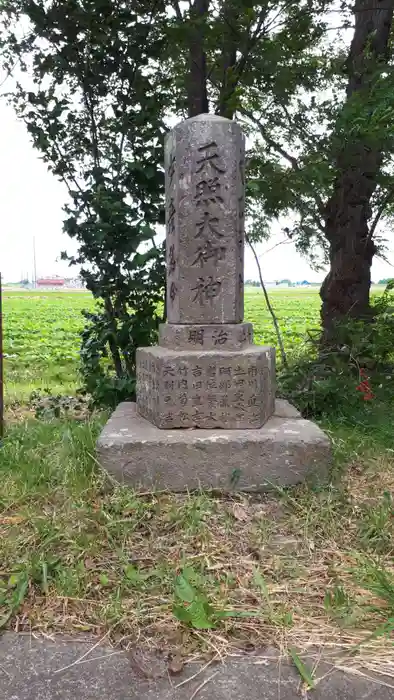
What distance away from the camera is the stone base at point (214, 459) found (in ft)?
9.43

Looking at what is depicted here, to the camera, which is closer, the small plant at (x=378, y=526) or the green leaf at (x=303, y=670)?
the green leaf at (x=303, y=670)

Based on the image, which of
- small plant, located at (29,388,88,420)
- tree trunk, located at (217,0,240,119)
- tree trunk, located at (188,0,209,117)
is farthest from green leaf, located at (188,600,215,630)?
tree trunk, located at (188,0,209,117)

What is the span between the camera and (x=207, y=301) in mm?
3209

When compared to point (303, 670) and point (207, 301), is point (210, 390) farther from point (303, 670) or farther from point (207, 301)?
point (303, 670)

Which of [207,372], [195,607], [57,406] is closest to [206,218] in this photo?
[207,372]

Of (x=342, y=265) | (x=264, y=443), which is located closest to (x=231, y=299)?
(x=264, y=443)

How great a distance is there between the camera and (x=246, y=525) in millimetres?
2678

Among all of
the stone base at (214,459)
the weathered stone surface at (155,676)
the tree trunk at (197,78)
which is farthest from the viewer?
the tree trunk at (197,78)

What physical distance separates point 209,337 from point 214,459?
2.28ft

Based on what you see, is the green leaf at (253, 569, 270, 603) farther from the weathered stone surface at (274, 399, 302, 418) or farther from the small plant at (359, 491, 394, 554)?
the weathered stone surface at (274, 399, 302, 418)

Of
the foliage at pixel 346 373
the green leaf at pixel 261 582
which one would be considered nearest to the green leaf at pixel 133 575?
the green leaf at pixel 261 582

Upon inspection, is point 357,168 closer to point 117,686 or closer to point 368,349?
point 368,349

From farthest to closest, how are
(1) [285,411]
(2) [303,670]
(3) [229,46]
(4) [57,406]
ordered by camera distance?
1. (4) [57,406]
2. (3) [229,46]
3. (1) [285,411]
4. (2) [303,670]

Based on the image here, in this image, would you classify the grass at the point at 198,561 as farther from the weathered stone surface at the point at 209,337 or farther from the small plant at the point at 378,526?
the weathered stone surface at the point at 209,337
